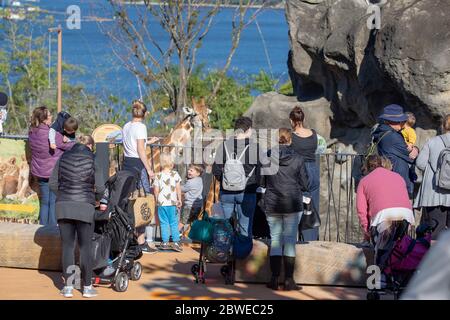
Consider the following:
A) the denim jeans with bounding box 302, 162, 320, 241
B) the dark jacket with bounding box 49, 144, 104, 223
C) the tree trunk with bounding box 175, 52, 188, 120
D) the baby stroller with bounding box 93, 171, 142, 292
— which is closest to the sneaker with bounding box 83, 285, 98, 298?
the baby stroller with bounding box 93, 171, 142, 292

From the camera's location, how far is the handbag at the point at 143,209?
11.7 meters

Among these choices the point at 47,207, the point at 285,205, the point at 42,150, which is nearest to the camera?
the point at 285,205

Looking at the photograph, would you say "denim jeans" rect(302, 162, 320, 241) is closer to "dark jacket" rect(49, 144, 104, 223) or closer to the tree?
"dark jacket" rect(49, 144, 104, 223)

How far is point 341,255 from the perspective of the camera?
10703mm

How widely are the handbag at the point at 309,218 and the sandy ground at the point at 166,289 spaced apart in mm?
726

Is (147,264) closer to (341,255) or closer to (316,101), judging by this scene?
(341,255)

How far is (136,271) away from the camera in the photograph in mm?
10852

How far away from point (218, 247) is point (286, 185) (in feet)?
3.27

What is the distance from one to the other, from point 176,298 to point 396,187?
7.95 feet

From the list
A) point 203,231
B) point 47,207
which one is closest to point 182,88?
point 47,207

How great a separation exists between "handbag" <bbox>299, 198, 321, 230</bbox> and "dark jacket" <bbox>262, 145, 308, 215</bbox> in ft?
1.70

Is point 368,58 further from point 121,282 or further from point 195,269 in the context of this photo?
point 121,282

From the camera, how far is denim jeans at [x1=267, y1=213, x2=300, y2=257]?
10.3 m
